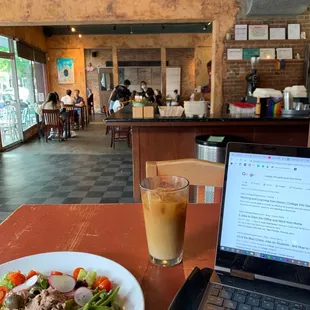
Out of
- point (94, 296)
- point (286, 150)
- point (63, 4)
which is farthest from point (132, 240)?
point (63, 4)

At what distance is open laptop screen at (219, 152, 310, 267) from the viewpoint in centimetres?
68

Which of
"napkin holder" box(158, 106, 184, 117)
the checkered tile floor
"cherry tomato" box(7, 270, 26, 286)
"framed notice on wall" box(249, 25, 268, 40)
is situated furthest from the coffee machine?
"cherry tomato" box(7, 270, 26, 286)

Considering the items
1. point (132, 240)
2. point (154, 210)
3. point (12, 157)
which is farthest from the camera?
point (12, 157)

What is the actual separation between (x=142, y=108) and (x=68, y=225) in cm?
251

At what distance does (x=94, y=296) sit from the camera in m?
0.65

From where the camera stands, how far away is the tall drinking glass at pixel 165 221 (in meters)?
0.80

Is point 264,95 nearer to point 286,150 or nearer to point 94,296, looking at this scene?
point 286,150

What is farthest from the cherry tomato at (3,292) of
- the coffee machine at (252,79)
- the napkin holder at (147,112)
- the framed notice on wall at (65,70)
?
the framed notice on wall at (65,70)

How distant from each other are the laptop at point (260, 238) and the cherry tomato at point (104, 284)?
0.51 feet

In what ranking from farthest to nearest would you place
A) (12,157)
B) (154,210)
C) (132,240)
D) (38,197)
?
(12,157)
(38,197)
(132,240)
(154,210)

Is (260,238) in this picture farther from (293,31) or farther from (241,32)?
(293,31)

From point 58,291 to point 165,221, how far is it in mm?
300

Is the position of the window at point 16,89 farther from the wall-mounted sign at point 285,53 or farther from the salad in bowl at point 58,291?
the salad in bowl at point 58,291

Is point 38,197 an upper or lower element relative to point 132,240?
lower
